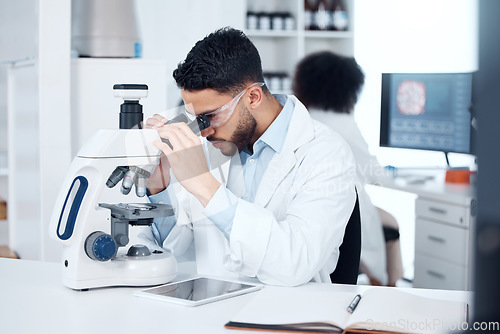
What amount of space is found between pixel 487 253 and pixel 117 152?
1026 millimetres

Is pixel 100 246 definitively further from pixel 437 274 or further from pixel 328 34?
pixel 328 34

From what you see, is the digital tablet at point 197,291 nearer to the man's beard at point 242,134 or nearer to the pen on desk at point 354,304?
the pen on desk at point 354,304

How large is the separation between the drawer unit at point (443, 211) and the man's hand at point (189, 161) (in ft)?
5.76

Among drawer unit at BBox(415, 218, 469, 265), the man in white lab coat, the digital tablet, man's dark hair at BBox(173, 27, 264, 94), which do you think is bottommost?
drawer unit at BBox(415, 218, 469, 265)

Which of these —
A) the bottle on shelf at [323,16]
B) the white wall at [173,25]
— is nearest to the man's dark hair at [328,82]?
the white wall at [173,25]

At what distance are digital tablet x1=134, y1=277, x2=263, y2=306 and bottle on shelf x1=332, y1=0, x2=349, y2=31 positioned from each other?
341cm

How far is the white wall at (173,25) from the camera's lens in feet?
13.0

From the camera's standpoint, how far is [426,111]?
3297mm

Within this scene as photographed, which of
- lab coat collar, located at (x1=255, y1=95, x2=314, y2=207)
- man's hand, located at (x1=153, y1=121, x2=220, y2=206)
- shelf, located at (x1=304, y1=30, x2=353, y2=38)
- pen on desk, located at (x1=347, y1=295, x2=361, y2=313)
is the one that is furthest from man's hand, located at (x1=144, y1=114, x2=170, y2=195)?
shelf, located at (x1=304, y1=30, x2=353, y2=38)

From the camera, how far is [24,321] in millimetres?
1055

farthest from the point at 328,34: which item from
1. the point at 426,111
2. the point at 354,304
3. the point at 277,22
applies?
the point at 354,304

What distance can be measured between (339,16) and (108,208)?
3.47 meters

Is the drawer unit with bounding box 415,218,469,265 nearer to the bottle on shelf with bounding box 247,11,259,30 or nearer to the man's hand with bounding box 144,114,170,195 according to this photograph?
the man's hand with bounding box 144,114,170,195

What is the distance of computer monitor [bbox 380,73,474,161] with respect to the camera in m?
3.15
